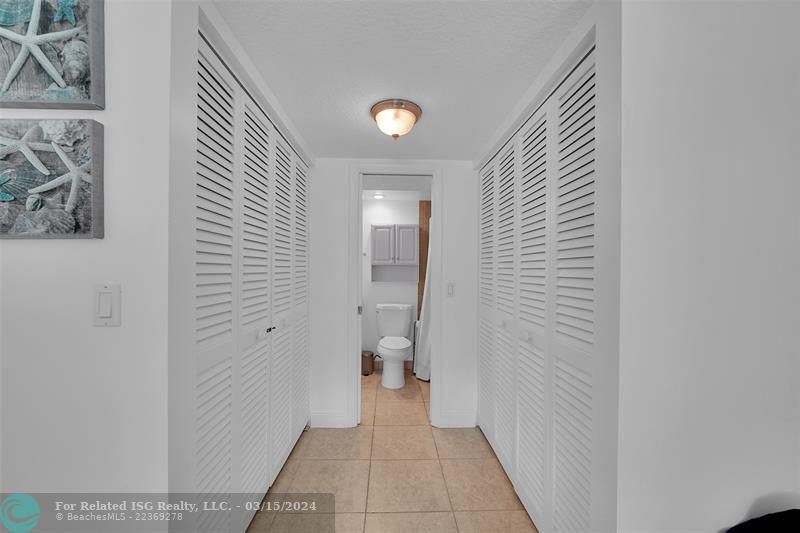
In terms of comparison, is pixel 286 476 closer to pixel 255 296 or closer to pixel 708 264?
pixel 255 296

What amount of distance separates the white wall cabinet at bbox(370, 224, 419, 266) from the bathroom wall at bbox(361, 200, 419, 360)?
128 millimetres

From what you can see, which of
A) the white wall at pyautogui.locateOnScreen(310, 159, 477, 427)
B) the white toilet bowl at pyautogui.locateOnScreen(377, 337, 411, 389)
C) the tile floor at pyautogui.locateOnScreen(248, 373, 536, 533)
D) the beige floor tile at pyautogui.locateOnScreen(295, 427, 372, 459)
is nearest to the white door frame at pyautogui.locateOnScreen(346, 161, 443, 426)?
the white wall at pyautogui.locateOnScreen(310, 159, 477, 427)

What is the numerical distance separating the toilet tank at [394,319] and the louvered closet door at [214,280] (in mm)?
2666

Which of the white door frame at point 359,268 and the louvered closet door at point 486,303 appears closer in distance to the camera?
the louvered closet door at point 486,303

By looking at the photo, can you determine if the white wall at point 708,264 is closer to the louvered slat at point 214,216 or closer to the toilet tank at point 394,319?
the louvered slat at point 214,216

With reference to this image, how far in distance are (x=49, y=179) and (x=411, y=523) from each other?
1953 millimetres

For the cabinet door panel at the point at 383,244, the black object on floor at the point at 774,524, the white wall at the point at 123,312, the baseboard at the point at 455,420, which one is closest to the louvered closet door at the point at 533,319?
the black object on floor at the point at 774,524

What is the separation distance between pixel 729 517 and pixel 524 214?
4.34 feet

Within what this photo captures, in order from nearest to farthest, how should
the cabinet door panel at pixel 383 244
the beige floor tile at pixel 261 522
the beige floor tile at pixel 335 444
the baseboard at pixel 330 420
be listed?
the beige floor tile at pixel 261 522
the beige floor tile at pixel 335 444
the baseboard at pixel 330 420
the cabinet door panel at pixel 383 244

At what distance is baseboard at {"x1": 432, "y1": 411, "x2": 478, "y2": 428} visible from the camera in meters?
2.57

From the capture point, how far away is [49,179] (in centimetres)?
82

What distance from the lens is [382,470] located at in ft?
6.60

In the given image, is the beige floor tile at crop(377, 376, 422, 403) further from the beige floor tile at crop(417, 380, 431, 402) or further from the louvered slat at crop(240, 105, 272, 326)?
the louvered slat at crop(240, 105, 272, 326)

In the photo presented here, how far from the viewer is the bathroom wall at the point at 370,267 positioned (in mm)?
4172
